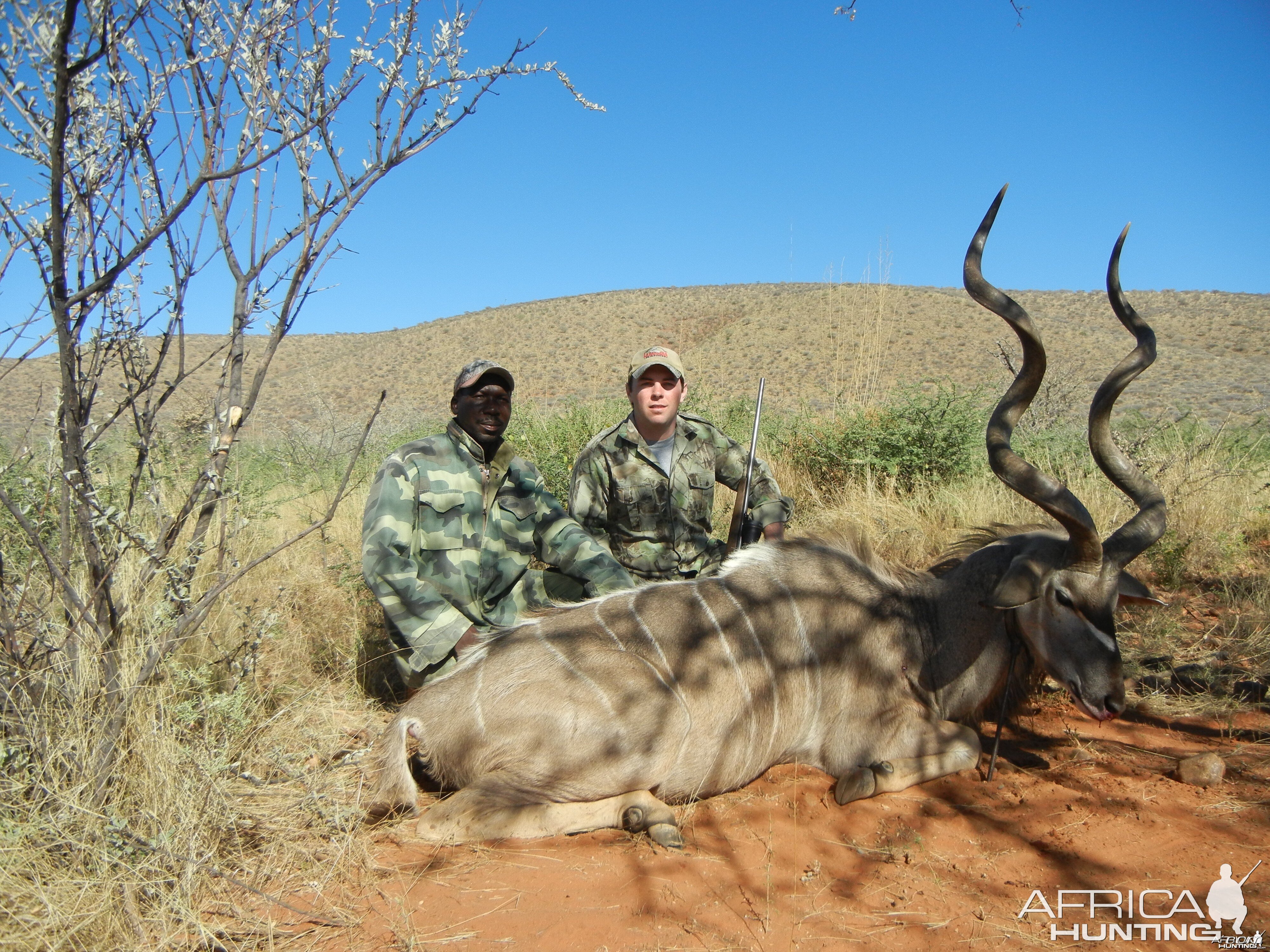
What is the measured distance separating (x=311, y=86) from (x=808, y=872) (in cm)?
324

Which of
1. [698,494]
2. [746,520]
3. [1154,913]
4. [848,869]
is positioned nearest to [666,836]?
[848,869]

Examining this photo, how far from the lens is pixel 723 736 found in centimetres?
330

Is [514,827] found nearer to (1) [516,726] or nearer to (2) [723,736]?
(1) [516,726]

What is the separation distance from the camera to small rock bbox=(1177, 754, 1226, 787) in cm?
318

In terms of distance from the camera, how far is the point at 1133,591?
132 inches

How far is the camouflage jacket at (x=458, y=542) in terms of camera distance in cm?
379

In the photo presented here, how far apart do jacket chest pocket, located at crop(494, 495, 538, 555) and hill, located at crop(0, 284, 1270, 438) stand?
29.7ft

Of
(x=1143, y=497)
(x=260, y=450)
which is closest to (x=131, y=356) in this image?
(x=1143, y=497)

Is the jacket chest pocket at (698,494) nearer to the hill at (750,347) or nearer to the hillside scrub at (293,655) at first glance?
the hillside scrub at (293,655)

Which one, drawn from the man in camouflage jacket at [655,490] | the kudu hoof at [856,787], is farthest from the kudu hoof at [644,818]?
the man in camouflage jacket at [655,490]

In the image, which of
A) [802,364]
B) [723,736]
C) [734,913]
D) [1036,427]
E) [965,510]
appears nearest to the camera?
[734,913]

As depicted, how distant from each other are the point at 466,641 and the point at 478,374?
1435 millimetres

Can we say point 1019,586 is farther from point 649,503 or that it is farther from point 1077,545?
point 649,503

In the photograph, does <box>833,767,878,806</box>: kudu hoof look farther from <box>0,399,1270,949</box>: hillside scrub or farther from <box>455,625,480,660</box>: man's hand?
<box>455,625,480,660</box>: man's hand
